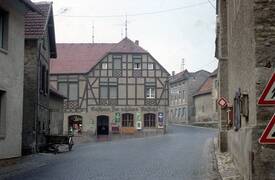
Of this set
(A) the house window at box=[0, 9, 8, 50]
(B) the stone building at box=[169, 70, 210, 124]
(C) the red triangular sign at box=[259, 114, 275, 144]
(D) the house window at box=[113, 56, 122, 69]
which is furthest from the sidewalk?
(B) the stone building at box=[169, 70, 210, 124]

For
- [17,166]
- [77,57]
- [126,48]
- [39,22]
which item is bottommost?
[17,166]

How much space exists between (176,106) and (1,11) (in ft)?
246

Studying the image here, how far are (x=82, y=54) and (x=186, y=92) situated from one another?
28.5m

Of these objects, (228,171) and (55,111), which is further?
(55,111)

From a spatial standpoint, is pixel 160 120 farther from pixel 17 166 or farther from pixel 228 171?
pixel 228 171

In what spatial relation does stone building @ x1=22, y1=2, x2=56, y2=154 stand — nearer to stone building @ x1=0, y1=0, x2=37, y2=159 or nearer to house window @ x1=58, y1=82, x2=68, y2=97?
stone building @ x1=0, y1=0, x2=37, y2=159

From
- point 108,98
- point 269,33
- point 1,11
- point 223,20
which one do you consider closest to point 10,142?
point 1,11

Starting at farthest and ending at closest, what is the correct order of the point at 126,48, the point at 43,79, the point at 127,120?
1. the point at 127,120
2. the point at 126,48
3. the point at 43,79

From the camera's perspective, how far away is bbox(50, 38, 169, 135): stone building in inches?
2264

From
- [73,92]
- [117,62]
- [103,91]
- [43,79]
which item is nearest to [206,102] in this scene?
[117,62]

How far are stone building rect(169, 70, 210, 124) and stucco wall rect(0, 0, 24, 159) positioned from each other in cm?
6485

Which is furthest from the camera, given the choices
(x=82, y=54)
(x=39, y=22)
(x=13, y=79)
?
(x=82, y=54)

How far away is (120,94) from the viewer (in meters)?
57.8

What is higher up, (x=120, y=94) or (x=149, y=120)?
(x=120, y=94)
